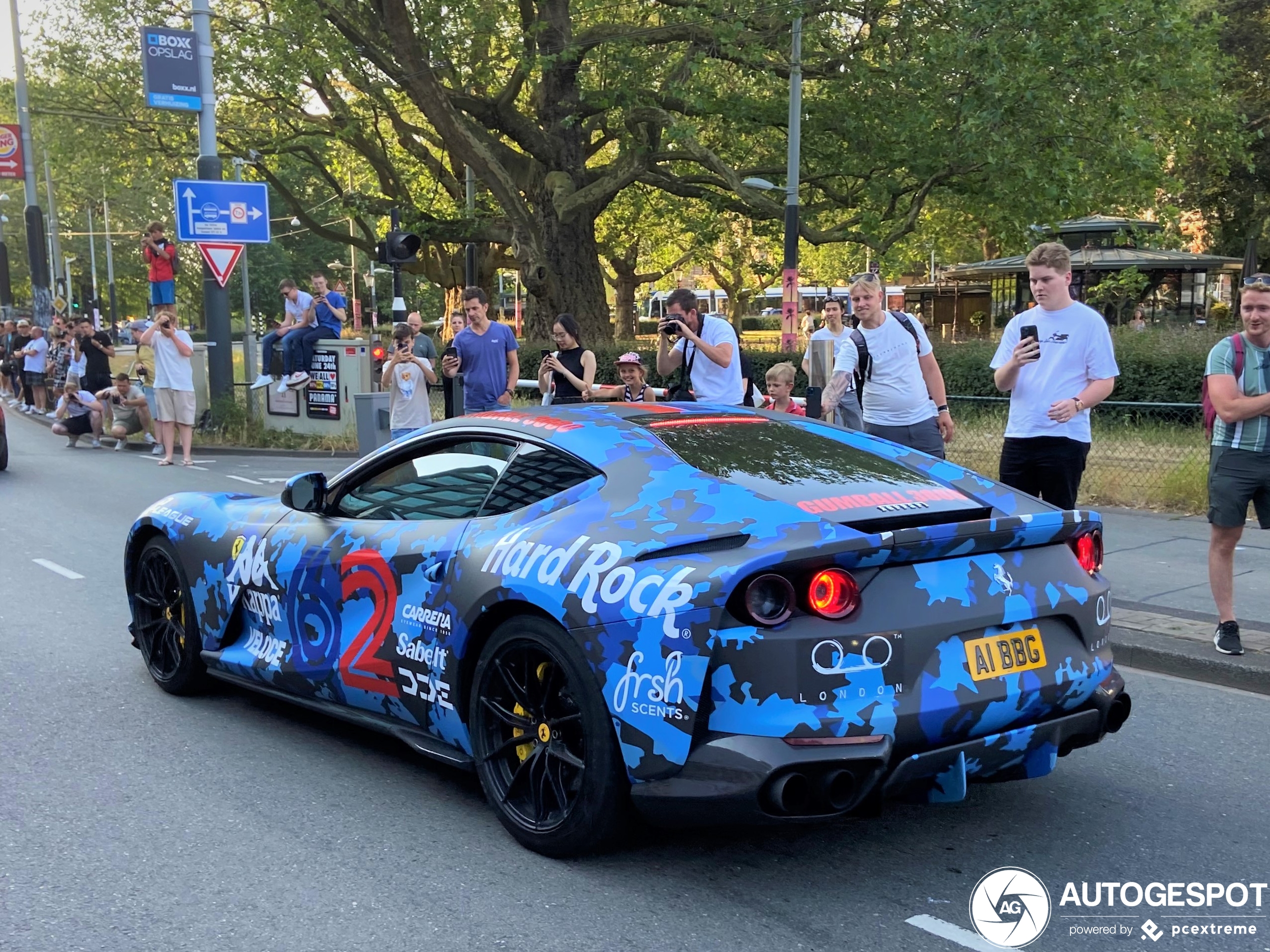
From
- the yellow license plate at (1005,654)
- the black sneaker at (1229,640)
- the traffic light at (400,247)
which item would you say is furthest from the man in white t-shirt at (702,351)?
the traffic light at (400,247)

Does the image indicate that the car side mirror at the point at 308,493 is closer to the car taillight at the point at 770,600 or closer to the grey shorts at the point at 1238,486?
the car taillight at the point at 770,600

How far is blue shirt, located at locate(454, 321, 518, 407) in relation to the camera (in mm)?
10453

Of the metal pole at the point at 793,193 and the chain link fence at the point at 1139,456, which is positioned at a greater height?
the metal pole at the point at 793,193

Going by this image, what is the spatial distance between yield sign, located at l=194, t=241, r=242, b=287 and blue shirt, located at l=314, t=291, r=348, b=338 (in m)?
1.36

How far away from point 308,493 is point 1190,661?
4.19m

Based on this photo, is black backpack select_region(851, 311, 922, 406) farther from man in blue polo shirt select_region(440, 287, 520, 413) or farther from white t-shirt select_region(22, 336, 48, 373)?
white t-shirt select_region(22, 336, 48, 373)

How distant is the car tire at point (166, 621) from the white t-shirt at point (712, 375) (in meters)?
3.94

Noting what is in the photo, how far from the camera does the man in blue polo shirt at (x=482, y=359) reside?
1041cm

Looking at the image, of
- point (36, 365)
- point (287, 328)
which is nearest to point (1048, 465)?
point (287, 328)

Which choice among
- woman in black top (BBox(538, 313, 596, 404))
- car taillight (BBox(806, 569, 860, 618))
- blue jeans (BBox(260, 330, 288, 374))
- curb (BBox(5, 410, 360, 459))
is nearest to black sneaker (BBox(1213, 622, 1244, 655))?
car taillight (BBox(806, 569, 860, 618))

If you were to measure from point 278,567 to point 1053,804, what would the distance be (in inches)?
Answer: 119

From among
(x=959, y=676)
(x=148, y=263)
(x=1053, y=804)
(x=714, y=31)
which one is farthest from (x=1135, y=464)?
(x=148, y=263)

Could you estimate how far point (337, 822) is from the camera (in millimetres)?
4195

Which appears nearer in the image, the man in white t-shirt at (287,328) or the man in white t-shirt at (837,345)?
the man in white t-shirt at (837,345)
